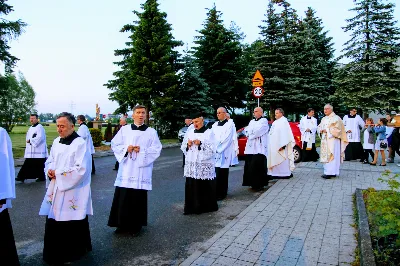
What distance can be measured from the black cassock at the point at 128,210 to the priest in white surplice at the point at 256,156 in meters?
4.12

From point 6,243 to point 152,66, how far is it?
25.0 m

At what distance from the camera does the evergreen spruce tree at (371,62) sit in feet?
103

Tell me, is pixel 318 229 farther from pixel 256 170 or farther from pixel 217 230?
pixel 256 170

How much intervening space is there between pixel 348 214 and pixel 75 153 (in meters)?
4.88

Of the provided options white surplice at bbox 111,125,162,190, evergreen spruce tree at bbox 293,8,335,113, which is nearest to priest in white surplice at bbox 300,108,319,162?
white surplice at bbox 111,125,162,190

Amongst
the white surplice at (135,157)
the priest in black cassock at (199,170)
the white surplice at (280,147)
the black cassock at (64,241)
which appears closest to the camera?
the black cassock at (64,241)

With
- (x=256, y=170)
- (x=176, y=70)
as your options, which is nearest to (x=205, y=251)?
(x=256, y=170)

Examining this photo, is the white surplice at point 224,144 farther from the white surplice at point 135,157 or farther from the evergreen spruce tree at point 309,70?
the evergreen spruce tree at point 309,70

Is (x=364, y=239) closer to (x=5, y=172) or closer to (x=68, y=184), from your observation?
A: (x=68, y=184)

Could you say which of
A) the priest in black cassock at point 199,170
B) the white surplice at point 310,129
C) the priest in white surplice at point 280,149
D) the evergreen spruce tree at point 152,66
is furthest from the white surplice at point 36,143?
the evergreen spruce tree at point 152,66

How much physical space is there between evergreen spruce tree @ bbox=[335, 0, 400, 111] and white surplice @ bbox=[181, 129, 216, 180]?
2808 centimetres

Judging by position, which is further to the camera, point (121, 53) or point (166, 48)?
point (121, 53)

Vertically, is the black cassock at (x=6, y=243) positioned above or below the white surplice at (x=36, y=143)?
below

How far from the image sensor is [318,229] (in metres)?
5.71
